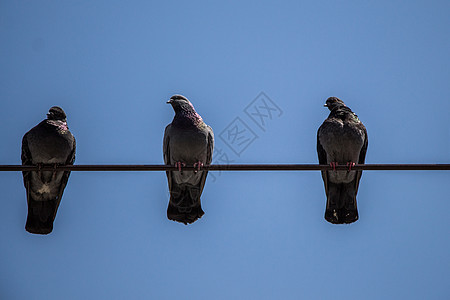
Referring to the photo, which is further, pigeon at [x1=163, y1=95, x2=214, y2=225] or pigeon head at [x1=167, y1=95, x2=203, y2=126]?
pigeon head at [x1=167, y1=95, x2=203, y2=126]

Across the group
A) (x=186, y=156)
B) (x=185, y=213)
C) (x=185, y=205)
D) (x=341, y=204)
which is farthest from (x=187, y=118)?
(x=341, y=204)

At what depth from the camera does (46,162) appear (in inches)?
395

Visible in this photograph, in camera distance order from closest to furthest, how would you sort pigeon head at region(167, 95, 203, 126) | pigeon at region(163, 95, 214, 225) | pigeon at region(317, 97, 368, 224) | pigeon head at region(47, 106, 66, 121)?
pigeon at region(163, 95, 214, 225) < pigeon at region(317, 97, 368, 224) < pigeon head at region(167, 95, 203, 126) < pigeon head at region(47, 106, 66, 121)

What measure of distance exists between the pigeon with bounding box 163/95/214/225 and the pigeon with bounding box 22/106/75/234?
1720 millimetres

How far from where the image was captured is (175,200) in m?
10.2

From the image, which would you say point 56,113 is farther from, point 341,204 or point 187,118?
point 341,204

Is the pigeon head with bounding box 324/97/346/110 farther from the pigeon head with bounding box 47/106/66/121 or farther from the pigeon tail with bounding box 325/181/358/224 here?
the pigeon head with bounding box 47/106/66/121

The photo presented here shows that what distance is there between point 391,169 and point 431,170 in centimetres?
50

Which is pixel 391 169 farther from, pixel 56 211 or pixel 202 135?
pixel 56 211

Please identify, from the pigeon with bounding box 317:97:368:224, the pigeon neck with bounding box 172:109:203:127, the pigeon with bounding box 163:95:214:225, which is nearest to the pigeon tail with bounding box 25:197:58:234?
the pigeon with bounding box 163:95:214:225

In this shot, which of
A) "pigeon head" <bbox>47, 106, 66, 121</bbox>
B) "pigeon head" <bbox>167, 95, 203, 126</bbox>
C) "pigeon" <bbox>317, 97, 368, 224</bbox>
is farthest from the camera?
"pigeon head" <bbox>47, 106, 66, 121</bbox>

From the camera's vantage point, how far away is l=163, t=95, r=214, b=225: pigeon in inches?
390

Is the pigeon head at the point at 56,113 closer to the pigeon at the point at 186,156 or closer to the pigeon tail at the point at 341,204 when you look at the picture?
the pigeon at the point at 186,156

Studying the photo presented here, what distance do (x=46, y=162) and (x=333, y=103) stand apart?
16.6 ft
